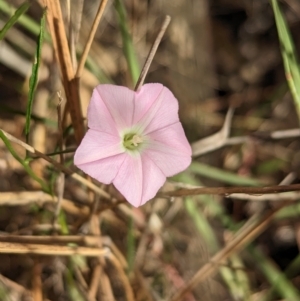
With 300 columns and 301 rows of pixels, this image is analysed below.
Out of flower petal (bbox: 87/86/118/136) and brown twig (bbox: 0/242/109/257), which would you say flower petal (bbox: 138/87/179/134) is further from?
brown twig (bbox: 0/242/109/257)

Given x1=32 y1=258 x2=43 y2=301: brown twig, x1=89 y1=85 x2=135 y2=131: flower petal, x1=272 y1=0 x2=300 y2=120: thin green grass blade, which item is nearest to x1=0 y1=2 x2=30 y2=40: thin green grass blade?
x1=89 y1=85 x2=135 y2=131: flower petal

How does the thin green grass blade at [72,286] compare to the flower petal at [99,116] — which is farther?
the thin green grass blade at [72,286]

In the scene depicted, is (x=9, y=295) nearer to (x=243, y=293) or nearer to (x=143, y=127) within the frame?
(x=143, y=127)

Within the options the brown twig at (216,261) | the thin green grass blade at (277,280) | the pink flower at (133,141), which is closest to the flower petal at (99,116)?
the pink flower at (133,141)

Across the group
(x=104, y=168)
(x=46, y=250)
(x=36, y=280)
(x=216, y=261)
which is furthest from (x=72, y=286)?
(x=104, y=168)

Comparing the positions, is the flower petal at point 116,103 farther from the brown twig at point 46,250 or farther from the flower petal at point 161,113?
the brown twig at point 46,250

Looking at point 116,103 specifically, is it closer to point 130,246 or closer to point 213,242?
point 130,246

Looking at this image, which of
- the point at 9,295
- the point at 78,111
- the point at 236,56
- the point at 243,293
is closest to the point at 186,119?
the point at 236,56
